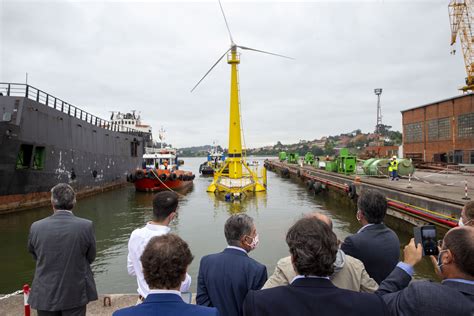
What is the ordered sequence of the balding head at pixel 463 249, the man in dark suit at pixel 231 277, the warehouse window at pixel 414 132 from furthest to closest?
1. the warehouse window at pixel 414 132
2. the man in dark suit at pixel 231 277
3. the balding head at pixel 463 249

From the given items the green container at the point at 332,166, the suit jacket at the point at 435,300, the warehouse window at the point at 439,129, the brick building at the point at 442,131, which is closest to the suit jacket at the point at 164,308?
the suit jacket at the point at 435,300

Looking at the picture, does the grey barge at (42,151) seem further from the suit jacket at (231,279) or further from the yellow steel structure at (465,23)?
the yellow steel structure at (465,23)

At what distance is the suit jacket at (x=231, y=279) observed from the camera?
86.9 inches

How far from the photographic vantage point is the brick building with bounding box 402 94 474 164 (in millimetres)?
26922

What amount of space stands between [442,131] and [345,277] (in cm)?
3460

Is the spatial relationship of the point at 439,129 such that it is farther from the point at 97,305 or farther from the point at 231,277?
the point at 231,277

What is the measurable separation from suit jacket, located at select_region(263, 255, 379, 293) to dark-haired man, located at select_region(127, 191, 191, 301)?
2.99 feet

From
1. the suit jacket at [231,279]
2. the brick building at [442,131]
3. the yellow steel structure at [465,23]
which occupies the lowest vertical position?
the suit jacket at [231,279]

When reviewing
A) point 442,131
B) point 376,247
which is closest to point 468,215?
point 376,247

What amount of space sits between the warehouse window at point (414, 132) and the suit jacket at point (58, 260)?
38326 mm

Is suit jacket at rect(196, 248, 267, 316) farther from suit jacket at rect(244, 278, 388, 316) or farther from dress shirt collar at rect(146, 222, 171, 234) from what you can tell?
suit jacket at rect(244, 278, 388, 316)

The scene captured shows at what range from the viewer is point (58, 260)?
8.61 ft

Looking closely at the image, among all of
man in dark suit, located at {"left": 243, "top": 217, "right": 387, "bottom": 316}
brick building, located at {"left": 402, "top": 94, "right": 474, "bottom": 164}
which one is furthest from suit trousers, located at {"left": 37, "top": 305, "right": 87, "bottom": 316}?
brick building, located at {"left": 402, "top": 94, "right": 474, "bottom": 164}

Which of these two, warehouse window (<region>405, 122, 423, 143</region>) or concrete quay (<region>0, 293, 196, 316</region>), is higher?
warehouse window (<region>405, 122, 423, 143</region>)
